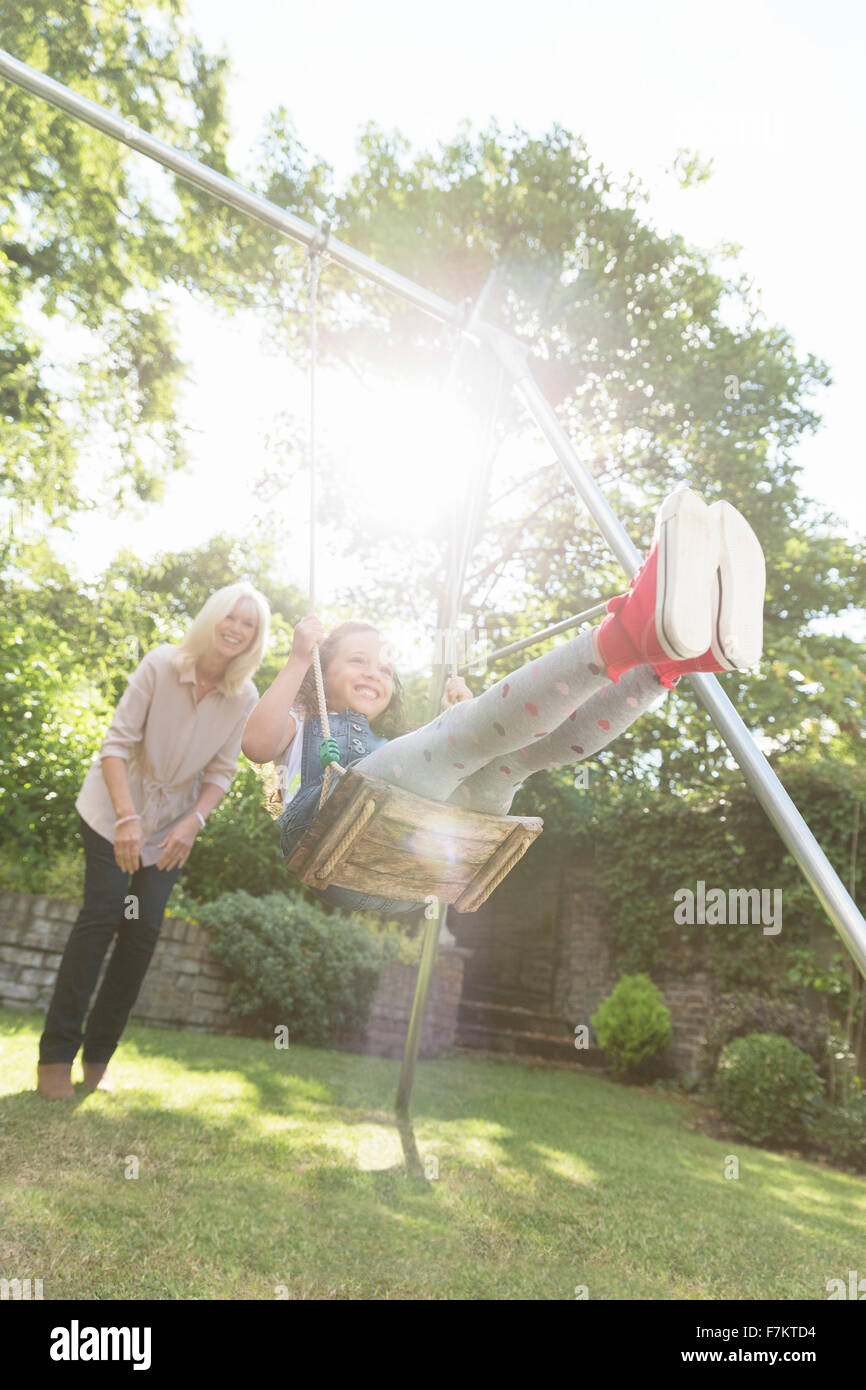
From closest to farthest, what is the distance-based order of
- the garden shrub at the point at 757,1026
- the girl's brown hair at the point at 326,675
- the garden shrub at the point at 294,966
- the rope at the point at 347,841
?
the rope at the point at 347,841, the girl's brown hair at the point at 326,675, the garden shrub at the point at 294,966, the garden shrub at the point at 757,1026

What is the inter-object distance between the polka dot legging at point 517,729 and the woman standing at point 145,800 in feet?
4.19

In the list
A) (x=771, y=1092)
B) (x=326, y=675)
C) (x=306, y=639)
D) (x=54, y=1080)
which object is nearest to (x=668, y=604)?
(x=306, y=639)

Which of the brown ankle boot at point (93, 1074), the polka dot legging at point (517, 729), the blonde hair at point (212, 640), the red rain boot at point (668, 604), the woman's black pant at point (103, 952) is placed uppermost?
the blonde hair at point (212, 640)

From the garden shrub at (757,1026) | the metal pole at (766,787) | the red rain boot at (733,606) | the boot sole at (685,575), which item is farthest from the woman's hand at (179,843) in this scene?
the garden shrub at (757,1026)

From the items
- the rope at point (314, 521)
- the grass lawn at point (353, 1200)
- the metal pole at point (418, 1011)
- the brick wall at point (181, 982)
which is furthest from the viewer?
the brick wall at point (181, 982)

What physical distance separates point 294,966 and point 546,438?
4.28 meters

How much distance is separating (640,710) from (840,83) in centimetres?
500

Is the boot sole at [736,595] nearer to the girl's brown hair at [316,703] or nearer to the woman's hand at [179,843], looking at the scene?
the girl's brown hair at [316,703]

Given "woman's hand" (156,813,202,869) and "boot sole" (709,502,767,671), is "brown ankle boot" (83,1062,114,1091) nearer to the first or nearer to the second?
"woman's hand" (156,813,202,869)

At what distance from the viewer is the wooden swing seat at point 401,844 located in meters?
1.95
